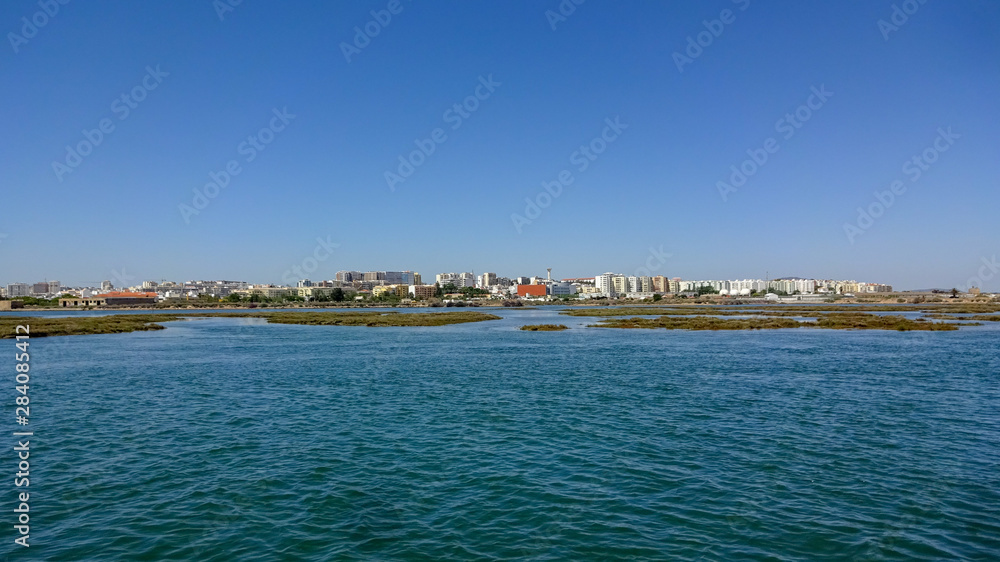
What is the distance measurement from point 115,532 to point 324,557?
450 centimetres

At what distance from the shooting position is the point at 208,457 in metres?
16.1

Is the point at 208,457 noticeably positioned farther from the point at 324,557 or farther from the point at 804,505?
the point at 804,505

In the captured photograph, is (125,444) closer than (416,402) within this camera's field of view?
Yes

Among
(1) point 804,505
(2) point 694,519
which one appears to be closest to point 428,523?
(2) point 694,519

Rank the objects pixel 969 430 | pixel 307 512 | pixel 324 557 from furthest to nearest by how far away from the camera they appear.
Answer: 1. pixel 969 430
2. pixel 307 512
3. pixel 324 557

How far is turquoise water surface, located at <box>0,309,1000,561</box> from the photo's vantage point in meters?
10.8

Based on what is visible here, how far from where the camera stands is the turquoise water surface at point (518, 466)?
1076 centimetres

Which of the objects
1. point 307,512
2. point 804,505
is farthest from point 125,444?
point 804,505

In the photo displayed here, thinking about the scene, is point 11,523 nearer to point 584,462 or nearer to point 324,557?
point 324,557

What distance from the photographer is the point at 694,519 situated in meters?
11.7

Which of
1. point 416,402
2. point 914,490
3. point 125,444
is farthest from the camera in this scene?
point 416,402

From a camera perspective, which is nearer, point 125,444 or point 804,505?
point 804,505

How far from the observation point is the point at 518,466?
15.2 m

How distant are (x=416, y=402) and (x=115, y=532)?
13.8 m
